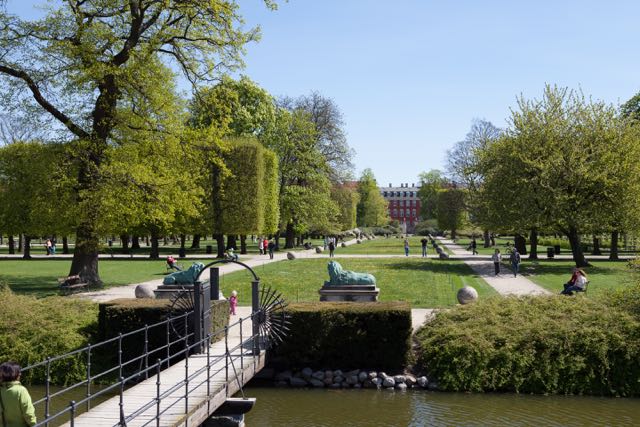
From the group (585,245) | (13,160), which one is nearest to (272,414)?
(13,160)

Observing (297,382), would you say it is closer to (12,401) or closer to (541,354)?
(541,354)

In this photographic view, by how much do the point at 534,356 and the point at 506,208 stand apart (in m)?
23.8

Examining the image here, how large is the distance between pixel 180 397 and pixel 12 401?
4.02 m

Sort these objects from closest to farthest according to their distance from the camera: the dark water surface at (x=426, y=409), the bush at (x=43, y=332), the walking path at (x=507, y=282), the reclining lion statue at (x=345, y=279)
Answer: the dark water surface at (x=426, y=409) → the bush at (x=43, y=332) → the reclining lion statue at (x=345, y=279) → the walking path at (x=507, y=282)

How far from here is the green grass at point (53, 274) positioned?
29.1m

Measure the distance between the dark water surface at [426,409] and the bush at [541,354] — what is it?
362 millimetres

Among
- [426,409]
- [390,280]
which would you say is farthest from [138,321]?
[390,280]

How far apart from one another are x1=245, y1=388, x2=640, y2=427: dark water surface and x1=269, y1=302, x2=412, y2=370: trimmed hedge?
93cm

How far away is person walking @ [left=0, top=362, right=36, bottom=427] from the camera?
731cm

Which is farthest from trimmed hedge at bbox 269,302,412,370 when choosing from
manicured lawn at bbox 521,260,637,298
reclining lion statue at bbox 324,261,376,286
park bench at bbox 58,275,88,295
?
park bench at bbox 58,275,88,295

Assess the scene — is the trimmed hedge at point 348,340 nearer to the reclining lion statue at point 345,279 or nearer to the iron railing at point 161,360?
the iron railing at point 161,360

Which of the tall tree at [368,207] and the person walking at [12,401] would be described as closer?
the person walking at [12,401]

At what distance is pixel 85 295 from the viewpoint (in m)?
25.7

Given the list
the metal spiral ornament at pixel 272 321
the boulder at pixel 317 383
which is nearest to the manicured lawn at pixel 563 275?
the boulder at pixel 317 383
